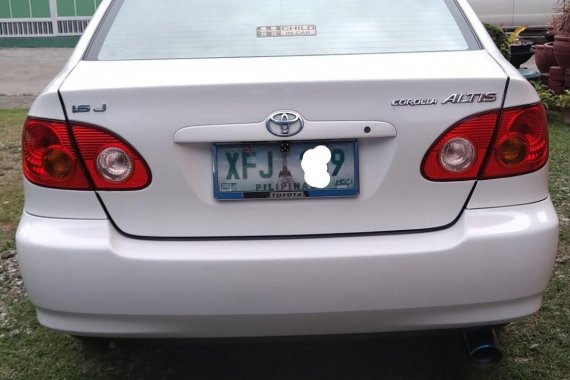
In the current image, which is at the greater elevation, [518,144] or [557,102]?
[518,144]

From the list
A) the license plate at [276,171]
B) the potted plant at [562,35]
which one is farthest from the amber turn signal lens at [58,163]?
the potted plant at [562,35]

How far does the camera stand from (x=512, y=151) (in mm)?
2248

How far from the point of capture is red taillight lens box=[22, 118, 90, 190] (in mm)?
2227

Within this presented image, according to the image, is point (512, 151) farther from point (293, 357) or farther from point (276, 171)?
point (293, 357)

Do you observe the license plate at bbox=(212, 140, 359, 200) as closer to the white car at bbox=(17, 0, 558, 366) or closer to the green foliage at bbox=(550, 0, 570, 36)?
the white car at bbox=(17, 0, 558, 366)

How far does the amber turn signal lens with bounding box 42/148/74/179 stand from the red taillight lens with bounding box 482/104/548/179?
49.0 inches

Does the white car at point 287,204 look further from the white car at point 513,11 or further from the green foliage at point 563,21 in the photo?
the white car at point 513,11

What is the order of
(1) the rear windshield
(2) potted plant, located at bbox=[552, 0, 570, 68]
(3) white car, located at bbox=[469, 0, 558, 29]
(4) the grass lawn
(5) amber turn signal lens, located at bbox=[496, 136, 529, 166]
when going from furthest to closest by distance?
1. (3) white car, located at bbox=[469, 0, 558, 29]
2. (2) potted plant, located at bbox=[552, 0, 570, 68]
3. (4) the grass lawn
4. (1) the rear windshield
5. (5) amber turn signal lens, located at bbox=[496, 136, 529, 166]

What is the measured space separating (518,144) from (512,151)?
30mm

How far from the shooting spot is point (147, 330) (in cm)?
224

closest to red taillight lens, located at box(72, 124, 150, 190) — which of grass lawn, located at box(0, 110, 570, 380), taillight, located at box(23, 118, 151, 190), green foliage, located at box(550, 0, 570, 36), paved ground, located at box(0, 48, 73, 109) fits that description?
taillight, located at box(23, 118, 151, 190)

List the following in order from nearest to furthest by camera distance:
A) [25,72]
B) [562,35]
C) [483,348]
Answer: [483,348], [562,35], [25,72]

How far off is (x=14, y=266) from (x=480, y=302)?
102 inches

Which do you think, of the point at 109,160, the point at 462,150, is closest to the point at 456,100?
the point at 462,150
